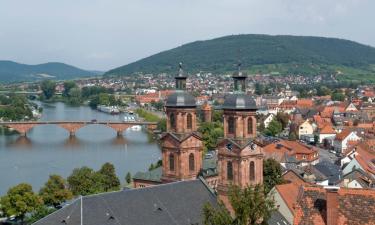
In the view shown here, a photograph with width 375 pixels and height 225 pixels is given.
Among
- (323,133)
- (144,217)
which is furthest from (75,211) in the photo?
Result: (323,133)

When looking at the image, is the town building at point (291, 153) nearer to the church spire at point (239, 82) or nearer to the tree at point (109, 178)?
the tree at point (109, 178)

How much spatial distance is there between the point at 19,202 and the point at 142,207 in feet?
53.0

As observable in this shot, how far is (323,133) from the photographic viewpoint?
9206 centimetres

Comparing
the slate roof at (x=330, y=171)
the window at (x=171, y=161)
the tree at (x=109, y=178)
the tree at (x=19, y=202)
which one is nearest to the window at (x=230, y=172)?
the window at (x=171, y=161)

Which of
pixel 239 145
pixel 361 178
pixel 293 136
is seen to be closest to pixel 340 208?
pixel 239 145

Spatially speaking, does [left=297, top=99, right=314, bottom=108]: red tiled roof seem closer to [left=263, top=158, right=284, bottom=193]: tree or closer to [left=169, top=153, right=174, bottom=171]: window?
[left=263, top=158, right=284, bottom=193]: tree

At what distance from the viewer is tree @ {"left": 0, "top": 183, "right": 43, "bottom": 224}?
1649 inches

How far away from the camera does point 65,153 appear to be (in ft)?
276

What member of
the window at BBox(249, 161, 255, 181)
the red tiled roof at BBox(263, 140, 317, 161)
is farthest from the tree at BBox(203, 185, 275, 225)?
the red tiled roof at BBox(263, 140, 317, 161)

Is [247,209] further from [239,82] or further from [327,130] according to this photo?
[327,130]

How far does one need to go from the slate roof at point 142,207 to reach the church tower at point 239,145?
4.99 feet

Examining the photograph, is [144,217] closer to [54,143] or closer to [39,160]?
[39,160]

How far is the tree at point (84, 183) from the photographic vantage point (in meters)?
47.8

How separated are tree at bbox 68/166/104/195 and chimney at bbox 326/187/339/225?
31.8m
